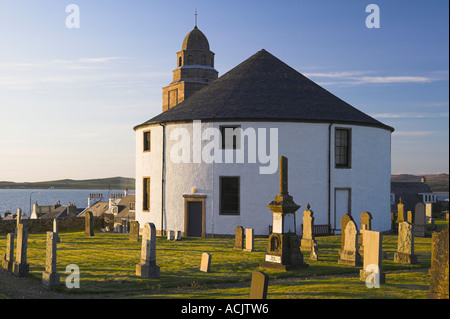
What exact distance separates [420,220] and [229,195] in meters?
10.6

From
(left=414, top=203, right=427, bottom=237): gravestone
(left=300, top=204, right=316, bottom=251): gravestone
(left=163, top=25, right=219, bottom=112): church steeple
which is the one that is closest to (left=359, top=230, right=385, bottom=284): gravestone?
(left=300, top=204, right=316, bottom=251): gravestone

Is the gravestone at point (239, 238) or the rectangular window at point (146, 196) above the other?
the rectangular window at point (146, 196)

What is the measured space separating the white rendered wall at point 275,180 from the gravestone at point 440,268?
1702 centimetres

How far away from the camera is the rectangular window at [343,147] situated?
1126 inches

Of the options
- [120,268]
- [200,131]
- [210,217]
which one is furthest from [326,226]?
[120,268]

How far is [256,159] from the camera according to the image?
26.9 meters

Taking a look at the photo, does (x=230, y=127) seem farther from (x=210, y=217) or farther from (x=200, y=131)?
(x=210, y=217)

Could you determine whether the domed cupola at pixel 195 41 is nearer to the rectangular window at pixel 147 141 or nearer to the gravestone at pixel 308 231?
the rectangular window at pixel 147 141

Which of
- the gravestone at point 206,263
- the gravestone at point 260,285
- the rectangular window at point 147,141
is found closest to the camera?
the gravestone at point 260,285

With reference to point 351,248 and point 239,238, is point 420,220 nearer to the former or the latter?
point 239,238

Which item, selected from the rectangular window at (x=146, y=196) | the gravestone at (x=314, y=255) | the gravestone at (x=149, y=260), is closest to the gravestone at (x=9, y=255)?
the gravestone at (x=149, y=260)

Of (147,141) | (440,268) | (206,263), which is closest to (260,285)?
(440,268)

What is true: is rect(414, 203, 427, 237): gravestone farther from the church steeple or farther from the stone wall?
the church steeple

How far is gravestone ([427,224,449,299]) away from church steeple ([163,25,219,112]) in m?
41.9
